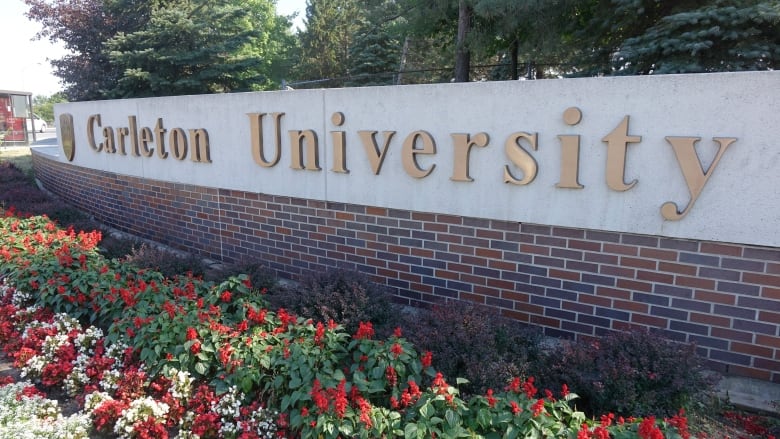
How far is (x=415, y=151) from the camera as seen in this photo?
4074 mm

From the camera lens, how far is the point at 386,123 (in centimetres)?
423

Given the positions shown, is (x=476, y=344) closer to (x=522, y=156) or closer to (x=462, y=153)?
(x=522, y=156)

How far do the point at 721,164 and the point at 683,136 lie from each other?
9.6 inches

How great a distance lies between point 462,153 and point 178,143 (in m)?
3.52

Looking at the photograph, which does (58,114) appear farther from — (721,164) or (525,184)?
(721,164)

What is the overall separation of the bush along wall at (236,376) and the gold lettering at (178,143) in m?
2.15

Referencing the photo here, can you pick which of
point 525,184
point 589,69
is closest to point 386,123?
point 525,184

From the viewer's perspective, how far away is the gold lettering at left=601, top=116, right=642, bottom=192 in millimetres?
3254

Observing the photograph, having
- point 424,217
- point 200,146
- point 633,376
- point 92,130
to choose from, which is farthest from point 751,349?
point 92,130

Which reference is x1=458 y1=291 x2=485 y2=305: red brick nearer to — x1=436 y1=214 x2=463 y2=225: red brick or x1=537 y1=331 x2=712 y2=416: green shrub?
x1=436 y1=214 x2=463 y2=225: red brick

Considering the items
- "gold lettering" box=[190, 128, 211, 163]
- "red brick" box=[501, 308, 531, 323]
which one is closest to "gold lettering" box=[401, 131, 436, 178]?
"red brick" box=[501, 308, 531, 323]

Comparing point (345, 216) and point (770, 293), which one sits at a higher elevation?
point (345, 216)

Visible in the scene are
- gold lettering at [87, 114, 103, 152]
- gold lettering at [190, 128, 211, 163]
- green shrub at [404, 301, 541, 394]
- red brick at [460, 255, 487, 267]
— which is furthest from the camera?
gold lettering at [87, 114, 103, 152]

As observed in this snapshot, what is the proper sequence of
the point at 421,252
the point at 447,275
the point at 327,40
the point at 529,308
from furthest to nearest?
the point at 327,40 < the point at 421,252 < the point at 447,275 < the point at 529,308
